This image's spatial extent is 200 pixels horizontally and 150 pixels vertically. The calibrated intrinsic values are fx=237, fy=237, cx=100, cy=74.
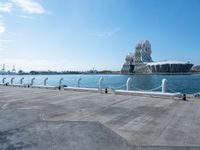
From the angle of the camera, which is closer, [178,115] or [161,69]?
[178,115]

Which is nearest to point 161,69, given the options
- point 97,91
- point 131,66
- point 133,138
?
point 131,66

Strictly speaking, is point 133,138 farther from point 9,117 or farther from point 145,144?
point 9,117

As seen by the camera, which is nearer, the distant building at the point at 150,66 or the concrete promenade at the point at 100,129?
the concrete promenade at the point at 100,129

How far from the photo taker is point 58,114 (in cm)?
897

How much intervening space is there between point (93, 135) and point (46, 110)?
424cm

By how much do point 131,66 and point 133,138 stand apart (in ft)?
631

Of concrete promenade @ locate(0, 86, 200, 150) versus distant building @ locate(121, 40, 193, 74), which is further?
distant building @ locate(121, 40, 193, 74)

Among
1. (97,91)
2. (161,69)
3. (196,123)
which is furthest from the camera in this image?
(161,69)

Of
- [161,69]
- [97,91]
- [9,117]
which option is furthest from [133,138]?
[161,69]

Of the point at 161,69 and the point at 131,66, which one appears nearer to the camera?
the point at 161,69

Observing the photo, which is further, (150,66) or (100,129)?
(150,66)

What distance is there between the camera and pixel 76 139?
5.83 meters

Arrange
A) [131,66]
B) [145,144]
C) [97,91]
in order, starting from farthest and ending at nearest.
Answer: [131,66] → [97,91] → [145,144]

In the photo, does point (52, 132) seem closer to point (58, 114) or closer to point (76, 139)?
point (76, 139)
